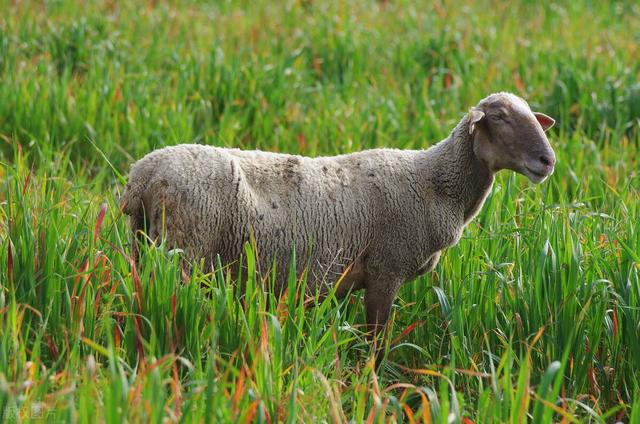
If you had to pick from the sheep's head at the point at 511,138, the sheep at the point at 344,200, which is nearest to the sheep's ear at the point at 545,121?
the sheep at the point at 344,200

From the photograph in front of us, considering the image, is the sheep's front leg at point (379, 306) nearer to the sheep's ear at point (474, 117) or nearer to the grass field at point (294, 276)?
the grass field at point (294, 276)

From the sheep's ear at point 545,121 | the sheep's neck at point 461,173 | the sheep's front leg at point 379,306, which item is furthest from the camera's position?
the sheep's ear at point 545,121

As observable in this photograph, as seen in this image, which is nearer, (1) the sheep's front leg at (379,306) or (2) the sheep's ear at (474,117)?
(2) the sheep's ear at (474,117)

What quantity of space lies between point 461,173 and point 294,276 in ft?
3.45

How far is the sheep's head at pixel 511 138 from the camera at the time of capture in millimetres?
3686

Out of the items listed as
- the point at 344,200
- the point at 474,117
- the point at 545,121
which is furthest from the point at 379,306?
the point at 545,121

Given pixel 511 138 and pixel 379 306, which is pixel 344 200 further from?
pixel 511 138

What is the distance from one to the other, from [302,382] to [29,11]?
6329 millimetres

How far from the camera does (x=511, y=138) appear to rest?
12.3ft

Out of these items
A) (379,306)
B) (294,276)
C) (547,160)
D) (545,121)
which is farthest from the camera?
(545,121)

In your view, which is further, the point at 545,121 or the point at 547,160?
the point at 545,121

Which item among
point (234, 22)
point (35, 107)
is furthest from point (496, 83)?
point (35, 107)

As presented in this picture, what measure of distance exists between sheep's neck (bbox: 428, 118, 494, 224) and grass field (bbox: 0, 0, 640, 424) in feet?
0.85

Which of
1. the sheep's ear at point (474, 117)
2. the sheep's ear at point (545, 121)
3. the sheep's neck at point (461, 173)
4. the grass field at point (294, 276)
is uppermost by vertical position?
the sheep's ear at point (474, 117)
